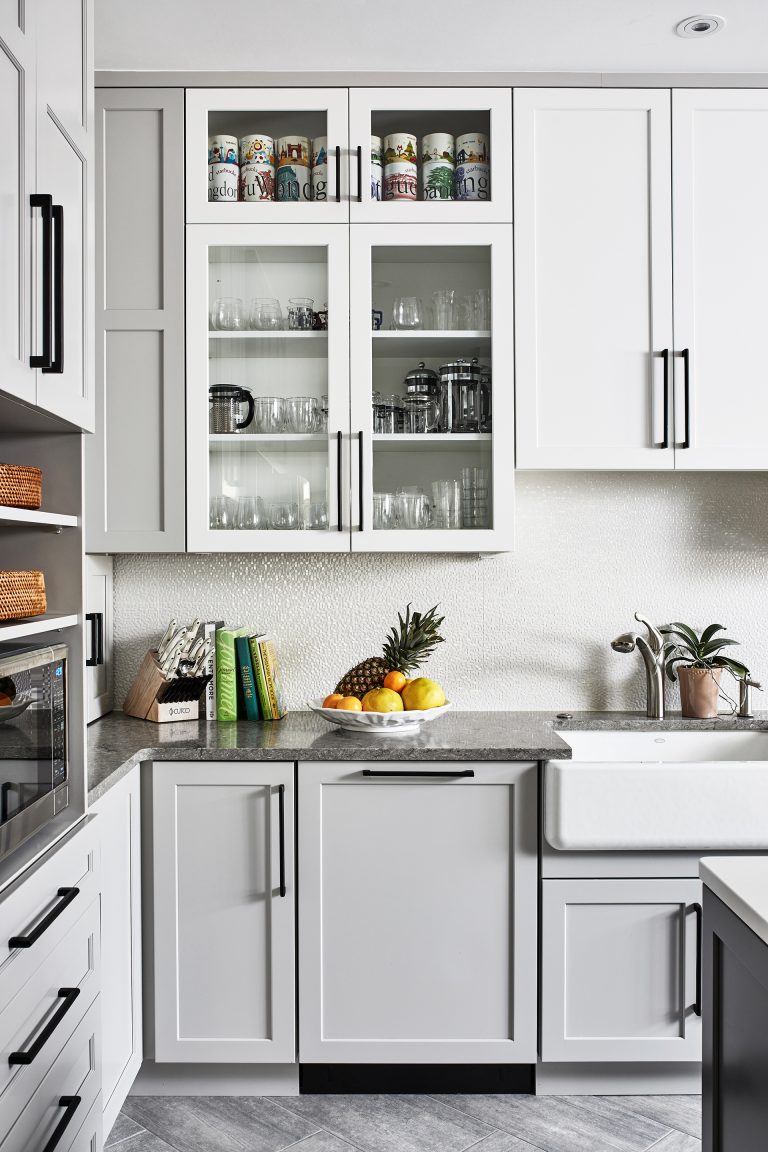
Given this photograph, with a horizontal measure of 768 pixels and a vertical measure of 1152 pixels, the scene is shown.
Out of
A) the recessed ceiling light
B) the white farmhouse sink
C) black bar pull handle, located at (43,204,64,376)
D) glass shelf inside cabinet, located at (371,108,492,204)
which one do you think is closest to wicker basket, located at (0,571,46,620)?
black bar pull handle, located at (43,204,64,376)

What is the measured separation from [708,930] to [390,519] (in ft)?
4.48

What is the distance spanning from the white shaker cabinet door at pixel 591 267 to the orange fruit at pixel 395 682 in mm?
669

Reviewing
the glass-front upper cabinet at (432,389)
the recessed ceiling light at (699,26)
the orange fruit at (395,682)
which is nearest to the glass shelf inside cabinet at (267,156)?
the glass-front upper cabinet at (432,389)

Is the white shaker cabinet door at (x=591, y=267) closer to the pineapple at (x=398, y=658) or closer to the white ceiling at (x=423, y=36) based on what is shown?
the white ceiling at (x=423, y=36)

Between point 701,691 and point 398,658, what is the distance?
0.88 metres

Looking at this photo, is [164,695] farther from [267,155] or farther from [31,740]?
[267,155]

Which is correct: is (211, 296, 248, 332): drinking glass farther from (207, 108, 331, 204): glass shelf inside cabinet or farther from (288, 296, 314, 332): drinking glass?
(207, 108, 331, 204): glass shelf inside cabinet

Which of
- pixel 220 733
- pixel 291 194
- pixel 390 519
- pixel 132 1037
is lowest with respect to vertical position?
pixel 132 1037

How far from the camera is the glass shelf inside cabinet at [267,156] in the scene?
93.0 inches

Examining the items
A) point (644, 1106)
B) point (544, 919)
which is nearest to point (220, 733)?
point (544, 919)

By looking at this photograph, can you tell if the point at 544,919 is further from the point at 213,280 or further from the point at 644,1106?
the point at 213,280

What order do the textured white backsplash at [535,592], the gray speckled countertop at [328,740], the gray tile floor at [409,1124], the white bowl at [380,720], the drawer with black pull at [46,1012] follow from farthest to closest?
the textured white backsplash at [535,592] < the white bowl at [380,720] < the gray speckled countertop at [328,740] < the gray tile floor at [409,1124] < the drawer with black pull at [46,1012]

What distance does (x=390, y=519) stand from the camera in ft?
7.84

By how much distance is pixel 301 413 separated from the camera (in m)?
2.40
